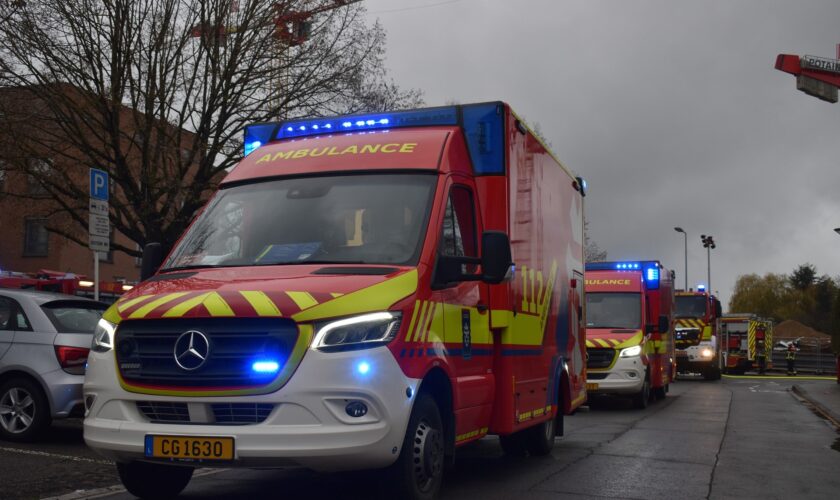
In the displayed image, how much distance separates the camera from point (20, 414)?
954 centimetres

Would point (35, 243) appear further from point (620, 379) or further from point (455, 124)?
point (455, 124)

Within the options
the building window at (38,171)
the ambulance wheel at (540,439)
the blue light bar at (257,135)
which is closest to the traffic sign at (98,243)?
the blue light bar at (257,135)

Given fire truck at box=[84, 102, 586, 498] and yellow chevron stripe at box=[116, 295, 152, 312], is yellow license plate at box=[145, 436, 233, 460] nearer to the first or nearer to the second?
fire truck at box=[84, 102, 586, 498]

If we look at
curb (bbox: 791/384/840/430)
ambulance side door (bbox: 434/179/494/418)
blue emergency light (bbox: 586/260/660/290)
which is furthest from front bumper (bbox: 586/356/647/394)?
ambulance side door (bbox: 434/179/494/418)

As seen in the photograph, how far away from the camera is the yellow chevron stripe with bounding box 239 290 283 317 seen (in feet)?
18.1

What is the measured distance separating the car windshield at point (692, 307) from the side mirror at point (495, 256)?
2751 cm

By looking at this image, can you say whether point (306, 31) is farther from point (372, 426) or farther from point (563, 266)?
point (372, 426)

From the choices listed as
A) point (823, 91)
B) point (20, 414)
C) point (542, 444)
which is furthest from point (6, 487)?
point (823, 91)

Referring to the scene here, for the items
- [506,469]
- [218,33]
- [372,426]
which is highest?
[218,33]

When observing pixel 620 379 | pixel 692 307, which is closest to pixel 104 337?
pixel 620 379

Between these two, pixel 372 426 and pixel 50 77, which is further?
pixel 50 77

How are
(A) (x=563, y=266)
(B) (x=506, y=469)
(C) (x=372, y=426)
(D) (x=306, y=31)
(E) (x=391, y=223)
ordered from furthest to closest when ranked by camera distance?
(D) (x=306, y=31) → (A) (x=563, y=266) → (B) (x=506, y=469) → (E) (x=391, y=223) → (C) (x=372, y=426)

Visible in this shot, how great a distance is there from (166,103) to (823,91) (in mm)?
16332

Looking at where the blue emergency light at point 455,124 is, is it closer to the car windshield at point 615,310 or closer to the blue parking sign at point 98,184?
the blue parking sign at point 98,184
